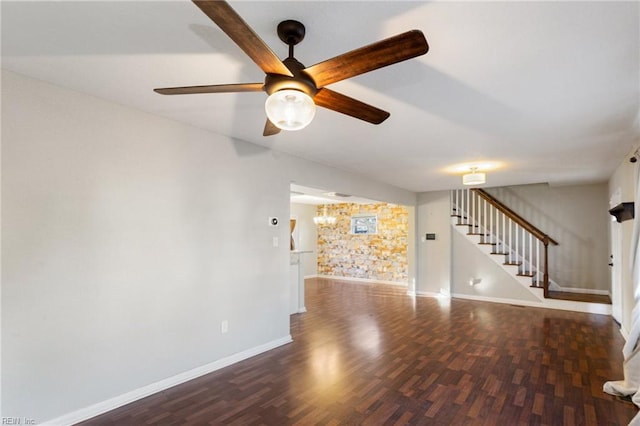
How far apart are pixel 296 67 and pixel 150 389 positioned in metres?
2.94

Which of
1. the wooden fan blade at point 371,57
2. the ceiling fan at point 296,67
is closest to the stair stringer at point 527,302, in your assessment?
the ceiling fan at point 296,67

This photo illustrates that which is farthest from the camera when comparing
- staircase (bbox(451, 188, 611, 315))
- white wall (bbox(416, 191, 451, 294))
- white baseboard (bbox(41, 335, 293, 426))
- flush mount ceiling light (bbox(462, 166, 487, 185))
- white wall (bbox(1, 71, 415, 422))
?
white wall (bbox(416, 191, 451, 294))

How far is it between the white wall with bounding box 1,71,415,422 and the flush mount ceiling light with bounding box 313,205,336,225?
640 cm

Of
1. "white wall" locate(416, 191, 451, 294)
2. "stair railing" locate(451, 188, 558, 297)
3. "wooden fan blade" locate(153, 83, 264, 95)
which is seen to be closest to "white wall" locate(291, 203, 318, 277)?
"white wall" locate(416, 191, 451, 294)

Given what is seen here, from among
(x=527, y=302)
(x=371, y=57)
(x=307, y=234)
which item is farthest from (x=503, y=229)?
(x=371, y=57)

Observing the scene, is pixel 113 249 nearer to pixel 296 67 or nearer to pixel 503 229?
pixel 296 67

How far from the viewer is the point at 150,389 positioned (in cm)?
286

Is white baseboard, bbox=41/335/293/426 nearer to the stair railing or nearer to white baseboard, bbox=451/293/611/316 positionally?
white baseboard, bbox=451/293/611/316

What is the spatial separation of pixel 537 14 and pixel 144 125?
2945 mm

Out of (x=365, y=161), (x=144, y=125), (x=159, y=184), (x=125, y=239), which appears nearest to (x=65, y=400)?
(x=125, y=239)

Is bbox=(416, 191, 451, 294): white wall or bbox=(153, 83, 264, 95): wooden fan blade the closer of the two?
bbox=(153, 83, 264, 95): wooden fan blade

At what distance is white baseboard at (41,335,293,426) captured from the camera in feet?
7.93

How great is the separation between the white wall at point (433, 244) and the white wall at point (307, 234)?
12.8ft

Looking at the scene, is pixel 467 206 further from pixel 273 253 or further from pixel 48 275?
pixel 48 275
